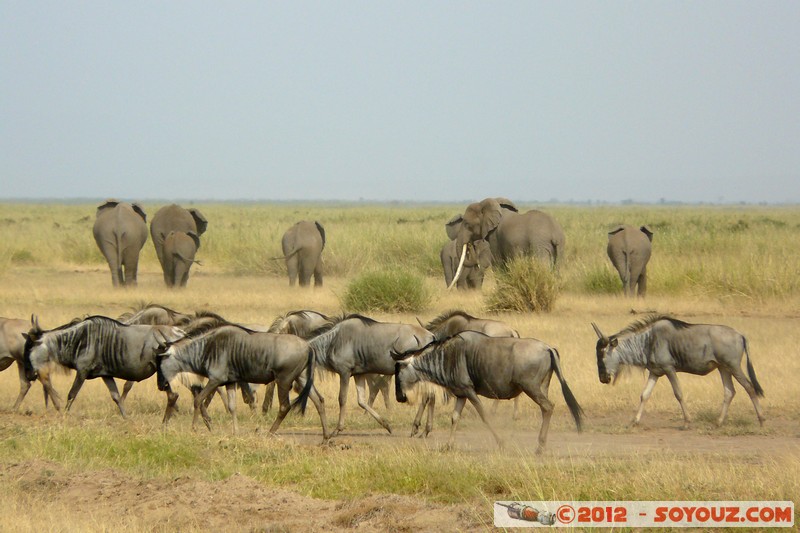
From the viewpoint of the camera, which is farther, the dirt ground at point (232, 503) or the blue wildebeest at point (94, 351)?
the blue wildebeest at point (94, 351)

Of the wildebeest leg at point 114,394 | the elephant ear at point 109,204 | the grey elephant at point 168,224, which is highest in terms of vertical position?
the elephant ear at point 109,204

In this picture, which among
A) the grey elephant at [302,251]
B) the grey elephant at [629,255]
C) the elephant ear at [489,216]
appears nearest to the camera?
the grey elephant at [629,255]

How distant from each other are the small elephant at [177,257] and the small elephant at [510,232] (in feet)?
20.5

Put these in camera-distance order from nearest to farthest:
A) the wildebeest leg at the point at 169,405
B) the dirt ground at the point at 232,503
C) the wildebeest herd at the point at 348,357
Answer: the dirt ground at the point at 232,503
the wildebeest herd at the point at 348,357
the wildebeest leg at the point at 169,405

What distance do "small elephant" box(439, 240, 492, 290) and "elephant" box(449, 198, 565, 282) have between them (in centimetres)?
31

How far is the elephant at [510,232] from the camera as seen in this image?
2286 cm

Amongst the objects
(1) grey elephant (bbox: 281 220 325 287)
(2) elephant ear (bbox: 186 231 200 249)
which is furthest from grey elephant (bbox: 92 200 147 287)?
(1) grey elephant (bbox: 281 220 325 287)

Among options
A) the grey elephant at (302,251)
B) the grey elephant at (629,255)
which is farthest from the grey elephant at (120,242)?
the grey elephant at (629,255)

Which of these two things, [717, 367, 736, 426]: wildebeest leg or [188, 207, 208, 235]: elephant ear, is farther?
[188, 207, 208, 235]: elephant ear

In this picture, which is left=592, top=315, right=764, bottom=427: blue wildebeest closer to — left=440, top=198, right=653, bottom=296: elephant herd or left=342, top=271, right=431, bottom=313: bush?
left=342, top=271, right=431, bottom=313: bush

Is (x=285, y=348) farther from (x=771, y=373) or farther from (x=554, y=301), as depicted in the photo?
(x=554, y=301)

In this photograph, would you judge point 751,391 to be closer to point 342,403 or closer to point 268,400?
point 342,403

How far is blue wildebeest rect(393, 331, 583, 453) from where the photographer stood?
1001 cm

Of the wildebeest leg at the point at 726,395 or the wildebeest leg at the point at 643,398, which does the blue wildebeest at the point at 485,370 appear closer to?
the wildebeest leg at the point at 643,398
